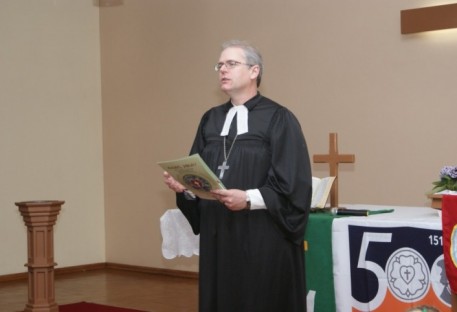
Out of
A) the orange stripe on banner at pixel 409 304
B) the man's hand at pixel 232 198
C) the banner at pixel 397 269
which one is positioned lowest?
the orange stripe on banner at pixel 409 304

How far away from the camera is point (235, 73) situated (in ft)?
12.2

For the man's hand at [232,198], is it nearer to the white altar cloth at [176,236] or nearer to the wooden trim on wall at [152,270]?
the white altar cloth at [176,236]

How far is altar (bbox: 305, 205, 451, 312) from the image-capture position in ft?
13.4

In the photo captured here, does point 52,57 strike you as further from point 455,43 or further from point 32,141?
point 455,43

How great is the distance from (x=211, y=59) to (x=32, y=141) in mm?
2189

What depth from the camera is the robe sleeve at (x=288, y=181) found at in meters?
3.58

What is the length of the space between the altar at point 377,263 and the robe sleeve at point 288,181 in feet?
2.41

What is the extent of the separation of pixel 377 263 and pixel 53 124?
5613mm

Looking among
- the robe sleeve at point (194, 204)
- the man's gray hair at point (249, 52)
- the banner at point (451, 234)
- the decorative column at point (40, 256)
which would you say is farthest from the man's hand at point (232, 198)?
the decorative column at point (40, 256)

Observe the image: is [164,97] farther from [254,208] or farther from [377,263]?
[254,208]

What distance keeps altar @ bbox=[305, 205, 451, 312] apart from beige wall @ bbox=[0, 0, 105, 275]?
4.95 m

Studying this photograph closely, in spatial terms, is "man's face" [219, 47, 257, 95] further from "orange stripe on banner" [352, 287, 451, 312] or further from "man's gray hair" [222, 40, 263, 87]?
"orange stripe on banner" [352, 287, 451, 312]

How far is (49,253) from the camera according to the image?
6258mm

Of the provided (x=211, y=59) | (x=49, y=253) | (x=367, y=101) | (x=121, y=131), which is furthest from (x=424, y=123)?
(x=121, y=131)
